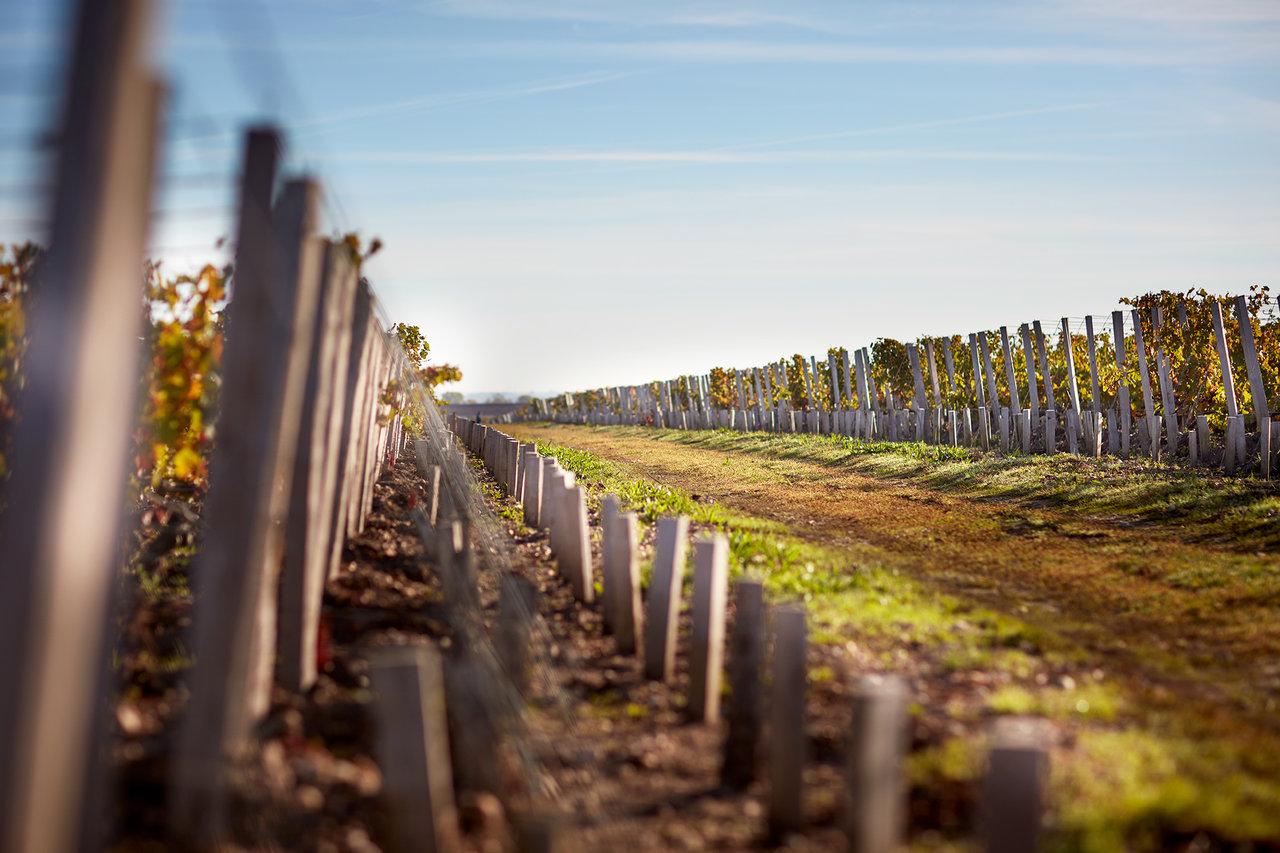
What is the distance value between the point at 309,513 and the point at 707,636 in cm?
194

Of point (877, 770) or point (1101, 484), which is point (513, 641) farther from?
point (1101, 484)

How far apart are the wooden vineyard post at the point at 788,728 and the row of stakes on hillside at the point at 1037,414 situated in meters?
13.1

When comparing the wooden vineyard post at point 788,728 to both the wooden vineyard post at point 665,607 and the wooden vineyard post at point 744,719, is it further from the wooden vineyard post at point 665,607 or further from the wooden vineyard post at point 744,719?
the wooden vineyard post at point 665,607

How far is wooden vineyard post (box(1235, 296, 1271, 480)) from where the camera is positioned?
14875 mm

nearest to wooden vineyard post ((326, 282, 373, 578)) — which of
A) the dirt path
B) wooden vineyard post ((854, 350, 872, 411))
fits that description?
the dirt path

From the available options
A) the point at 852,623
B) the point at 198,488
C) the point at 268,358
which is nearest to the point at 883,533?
the point at 852,623

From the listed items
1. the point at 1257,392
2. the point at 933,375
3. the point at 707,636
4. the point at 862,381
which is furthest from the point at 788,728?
the point at 862,381

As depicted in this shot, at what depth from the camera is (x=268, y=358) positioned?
4188 millimetres

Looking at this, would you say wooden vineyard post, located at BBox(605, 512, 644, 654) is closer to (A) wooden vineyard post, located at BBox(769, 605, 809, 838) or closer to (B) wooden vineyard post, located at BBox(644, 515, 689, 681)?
(B) wooden vineyard post, located at BBox(644, 515, 689, 681)

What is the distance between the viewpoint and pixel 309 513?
199 inches

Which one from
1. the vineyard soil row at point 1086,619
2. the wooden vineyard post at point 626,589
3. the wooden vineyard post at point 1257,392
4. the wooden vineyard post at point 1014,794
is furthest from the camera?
the wooden vineyard post at point 1257,392

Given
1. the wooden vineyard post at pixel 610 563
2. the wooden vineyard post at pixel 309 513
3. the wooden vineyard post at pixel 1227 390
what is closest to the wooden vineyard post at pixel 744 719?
the wooden vineyard post at pixel 610 563

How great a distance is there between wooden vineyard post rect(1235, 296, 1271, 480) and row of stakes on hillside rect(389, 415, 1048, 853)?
35.1 ft

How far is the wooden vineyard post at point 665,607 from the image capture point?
579 cm
